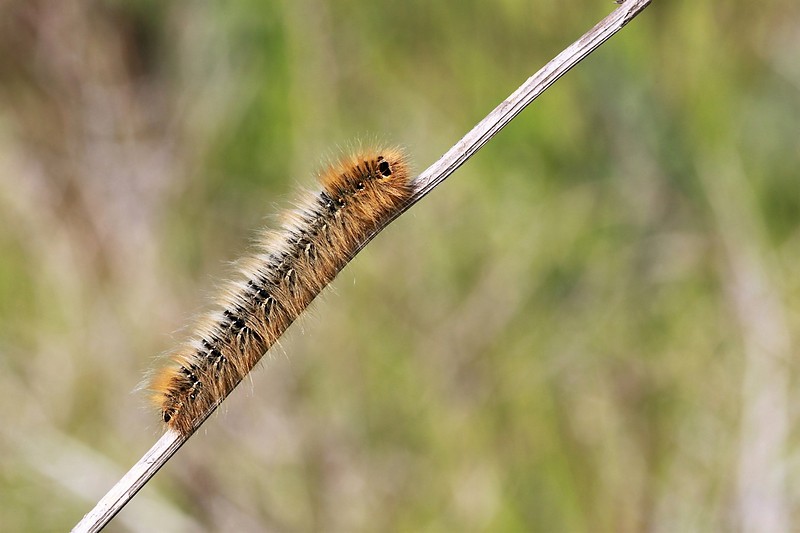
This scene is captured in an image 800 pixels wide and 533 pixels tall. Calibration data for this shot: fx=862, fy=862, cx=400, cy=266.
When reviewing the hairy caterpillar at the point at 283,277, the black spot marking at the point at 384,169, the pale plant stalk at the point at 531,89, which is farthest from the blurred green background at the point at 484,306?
the pale plant stalk at the point at 531,89

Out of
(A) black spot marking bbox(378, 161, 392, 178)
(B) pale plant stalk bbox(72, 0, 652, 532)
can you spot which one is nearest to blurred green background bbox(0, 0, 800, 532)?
(A) black spot marking bbox(378, 161, 392, 178)

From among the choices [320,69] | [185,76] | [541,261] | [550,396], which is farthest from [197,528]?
[185,76]

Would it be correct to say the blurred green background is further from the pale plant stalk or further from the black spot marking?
the pale plant stalk

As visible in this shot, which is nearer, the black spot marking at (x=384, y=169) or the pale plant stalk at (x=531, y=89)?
the pale plant stalk at (x=531, y=89)

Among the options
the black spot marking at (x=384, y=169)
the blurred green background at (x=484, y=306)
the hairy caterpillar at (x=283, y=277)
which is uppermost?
the blurred green background at (x=484, y=306)

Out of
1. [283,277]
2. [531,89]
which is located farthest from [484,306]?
[531,89]

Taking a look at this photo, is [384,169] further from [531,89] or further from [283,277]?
[531,89]

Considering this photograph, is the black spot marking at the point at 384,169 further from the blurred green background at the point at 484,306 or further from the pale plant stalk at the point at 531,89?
the blurred green background at the point at 484,306

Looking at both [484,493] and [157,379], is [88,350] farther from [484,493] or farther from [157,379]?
[157,379]
